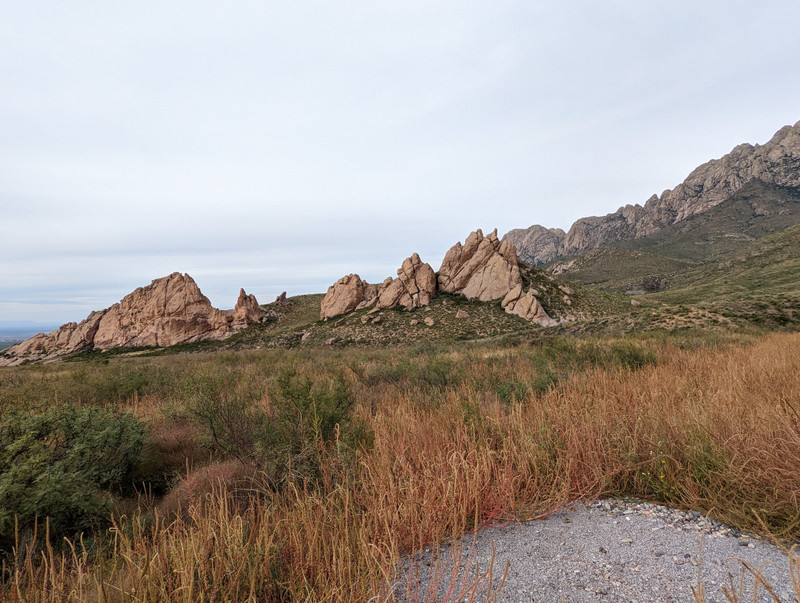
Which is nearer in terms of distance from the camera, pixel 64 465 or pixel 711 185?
pixel 64 465

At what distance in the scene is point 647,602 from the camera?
1508mm

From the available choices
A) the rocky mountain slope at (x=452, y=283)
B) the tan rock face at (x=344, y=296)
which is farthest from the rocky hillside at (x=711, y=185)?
the tan rock face at (x=344, y=296)

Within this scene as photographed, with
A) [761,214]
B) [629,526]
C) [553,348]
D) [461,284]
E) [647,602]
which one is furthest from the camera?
[761,214]

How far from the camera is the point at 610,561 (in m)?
1.82

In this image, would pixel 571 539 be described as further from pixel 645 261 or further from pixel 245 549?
pixel 645 261

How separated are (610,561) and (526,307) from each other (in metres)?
35.1

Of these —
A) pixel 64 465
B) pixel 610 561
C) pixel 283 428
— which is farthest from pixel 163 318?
Answer: pixel 610 561

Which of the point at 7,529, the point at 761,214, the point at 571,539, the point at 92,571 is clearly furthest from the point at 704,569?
the point at 761,214

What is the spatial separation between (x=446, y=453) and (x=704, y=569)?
1.73 m

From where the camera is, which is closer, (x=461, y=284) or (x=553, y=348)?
(x=553, y=348)

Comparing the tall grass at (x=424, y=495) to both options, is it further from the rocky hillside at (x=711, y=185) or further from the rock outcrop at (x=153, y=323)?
the rocky hillside at (x=711, y=185)

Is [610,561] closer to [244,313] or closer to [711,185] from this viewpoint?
[244,313]

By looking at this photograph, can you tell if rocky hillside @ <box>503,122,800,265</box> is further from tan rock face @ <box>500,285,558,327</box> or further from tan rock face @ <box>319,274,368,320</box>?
tan rock face @ <box>500,285,558,327</box>

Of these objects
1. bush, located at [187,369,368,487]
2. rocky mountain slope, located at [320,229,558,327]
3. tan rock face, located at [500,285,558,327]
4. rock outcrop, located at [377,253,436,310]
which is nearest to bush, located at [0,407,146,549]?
bush, located at [187,369,368,487]
